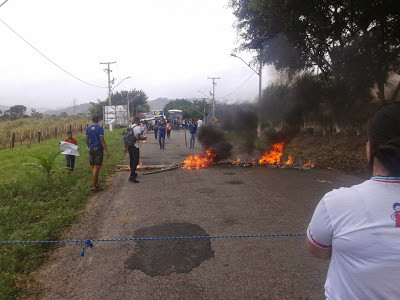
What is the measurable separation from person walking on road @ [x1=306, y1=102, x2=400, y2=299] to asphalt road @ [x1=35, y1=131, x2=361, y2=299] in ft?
6.46

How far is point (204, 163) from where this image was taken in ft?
37.3

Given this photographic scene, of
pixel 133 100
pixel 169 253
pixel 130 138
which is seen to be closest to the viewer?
pixel 169 253

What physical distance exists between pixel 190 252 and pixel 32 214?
3415mm

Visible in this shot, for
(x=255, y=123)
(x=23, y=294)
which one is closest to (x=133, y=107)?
(x=255, y=123)

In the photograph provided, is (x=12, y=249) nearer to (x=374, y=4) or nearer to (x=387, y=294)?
(x=387, y=294)

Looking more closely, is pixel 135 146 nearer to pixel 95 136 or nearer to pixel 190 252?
pixel 95 136

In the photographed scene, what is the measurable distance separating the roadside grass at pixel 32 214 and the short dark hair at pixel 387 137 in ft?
12.0

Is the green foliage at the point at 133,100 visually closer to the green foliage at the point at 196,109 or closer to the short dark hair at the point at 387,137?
the green foliage at the point at 196,109

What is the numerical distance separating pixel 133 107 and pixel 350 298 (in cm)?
7670

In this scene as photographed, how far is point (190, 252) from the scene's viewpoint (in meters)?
4.01

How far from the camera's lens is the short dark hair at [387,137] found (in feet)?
4.20

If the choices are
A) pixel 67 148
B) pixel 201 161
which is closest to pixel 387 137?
pixel 67 148

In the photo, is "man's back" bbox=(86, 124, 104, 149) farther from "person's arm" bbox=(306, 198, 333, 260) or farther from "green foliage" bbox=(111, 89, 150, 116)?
"green foliage" bbox=(111, 89, 150, 116)

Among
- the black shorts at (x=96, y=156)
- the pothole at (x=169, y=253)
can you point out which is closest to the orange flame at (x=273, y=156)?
the black shorts at (x=96, y=156)
